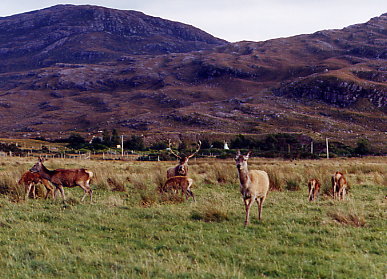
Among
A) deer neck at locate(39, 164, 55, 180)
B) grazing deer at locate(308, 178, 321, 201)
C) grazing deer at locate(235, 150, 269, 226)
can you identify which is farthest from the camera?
grazing deer at locate(308, 178, 321, 201)

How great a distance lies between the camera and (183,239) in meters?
9.48

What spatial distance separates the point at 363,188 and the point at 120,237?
1433 cm

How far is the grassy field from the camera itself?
23.9ft

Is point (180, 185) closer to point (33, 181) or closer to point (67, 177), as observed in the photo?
point (67, 177)

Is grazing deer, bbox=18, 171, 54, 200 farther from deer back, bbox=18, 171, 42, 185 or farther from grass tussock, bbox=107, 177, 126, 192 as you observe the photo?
grass tussock, bbox=107, 177, 126, 192

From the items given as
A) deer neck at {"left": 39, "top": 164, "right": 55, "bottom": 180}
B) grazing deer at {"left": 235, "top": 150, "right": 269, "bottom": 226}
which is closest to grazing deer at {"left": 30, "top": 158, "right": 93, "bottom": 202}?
deer neck at {"left": 39, "top": 164, "right": 55, "bottom": 180}

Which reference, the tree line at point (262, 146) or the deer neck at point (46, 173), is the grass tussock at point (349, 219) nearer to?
the deer neck at point (46, 173)

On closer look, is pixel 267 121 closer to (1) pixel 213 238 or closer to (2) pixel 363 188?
(2) pixel 363 188

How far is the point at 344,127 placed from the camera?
371ft

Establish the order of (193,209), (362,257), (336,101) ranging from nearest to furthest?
(362,257) → (193,209) → (336,101)

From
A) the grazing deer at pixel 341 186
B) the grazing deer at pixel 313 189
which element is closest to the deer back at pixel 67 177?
the grazing deer at pixel 313 189

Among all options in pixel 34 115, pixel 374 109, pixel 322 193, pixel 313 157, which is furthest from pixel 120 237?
pixel 34 115

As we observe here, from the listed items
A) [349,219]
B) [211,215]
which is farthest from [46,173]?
[349,219]

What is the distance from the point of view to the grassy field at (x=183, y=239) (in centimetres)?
728
